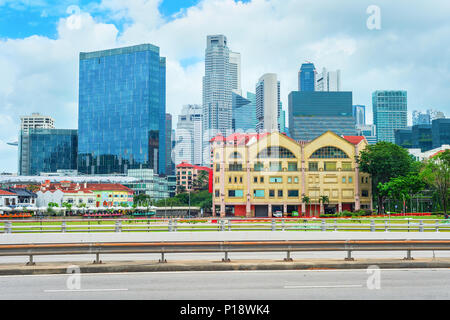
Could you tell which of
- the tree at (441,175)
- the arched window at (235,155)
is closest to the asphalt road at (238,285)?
the tree at (441,175)

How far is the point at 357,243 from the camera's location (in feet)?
60.8

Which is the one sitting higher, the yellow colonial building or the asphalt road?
the yellow colonial building

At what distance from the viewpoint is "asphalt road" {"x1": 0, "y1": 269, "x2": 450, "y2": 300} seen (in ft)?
43.1

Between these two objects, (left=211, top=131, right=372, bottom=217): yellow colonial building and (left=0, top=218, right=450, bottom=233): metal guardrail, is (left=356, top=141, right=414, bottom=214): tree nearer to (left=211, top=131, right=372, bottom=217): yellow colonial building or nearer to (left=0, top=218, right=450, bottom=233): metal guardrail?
(left=211, top=131, right=372, bottom=217): yellow colonial building

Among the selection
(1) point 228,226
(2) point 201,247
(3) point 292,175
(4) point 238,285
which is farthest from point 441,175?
(4) point 238,285

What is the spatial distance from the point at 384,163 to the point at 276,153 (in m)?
22.3

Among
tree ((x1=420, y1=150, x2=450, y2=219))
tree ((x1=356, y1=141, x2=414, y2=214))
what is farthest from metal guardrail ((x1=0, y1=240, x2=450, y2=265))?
tree ((x1=356, y1=141, x2=414, y2=214))

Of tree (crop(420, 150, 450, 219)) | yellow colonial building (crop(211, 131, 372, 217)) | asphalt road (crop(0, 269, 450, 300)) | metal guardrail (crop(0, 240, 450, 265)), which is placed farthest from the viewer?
yellow colonial building (crop(211, 131, 372, 217))

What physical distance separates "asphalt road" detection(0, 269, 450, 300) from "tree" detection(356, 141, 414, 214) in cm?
7687

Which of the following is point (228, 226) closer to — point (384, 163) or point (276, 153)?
point (384, 163)

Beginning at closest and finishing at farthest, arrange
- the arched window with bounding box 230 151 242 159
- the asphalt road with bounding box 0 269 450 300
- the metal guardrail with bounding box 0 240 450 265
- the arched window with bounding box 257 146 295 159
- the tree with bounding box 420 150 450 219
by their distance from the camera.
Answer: the asphalt road with bounding box 0 269 450 300
the metal guardrail with bounding box 0 240 450 265
the tree with bounding box 420 150 450 219
the arched window with bounding box 257 146 295 159
the arched window with bounding box 230 151 242 159

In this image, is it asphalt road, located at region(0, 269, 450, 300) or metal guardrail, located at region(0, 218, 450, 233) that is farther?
metal guardrail, located at region(0, 218, 450, 233)

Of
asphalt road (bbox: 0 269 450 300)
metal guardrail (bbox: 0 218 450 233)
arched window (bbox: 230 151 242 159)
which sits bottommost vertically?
asphalt road (bbox: 0 269 450 300)
